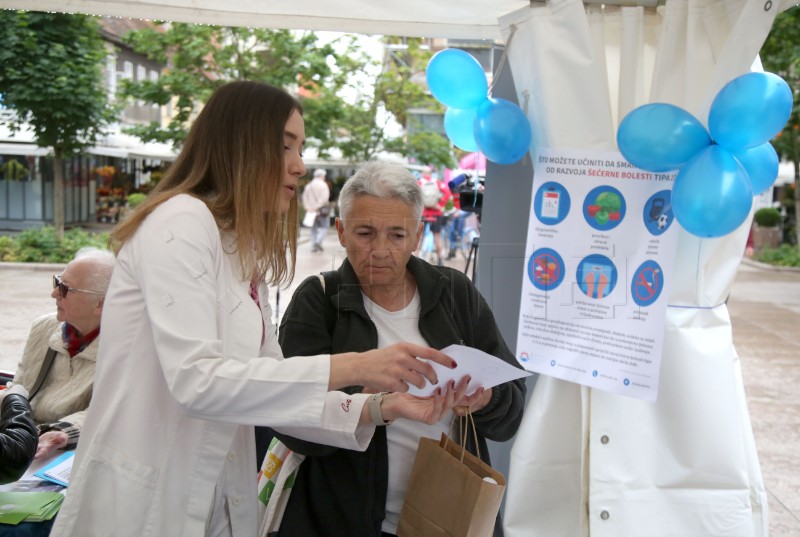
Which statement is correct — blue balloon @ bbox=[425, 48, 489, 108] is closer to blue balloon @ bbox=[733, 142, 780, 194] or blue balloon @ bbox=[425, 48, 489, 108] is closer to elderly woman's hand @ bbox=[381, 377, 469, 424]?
blue balloon @ bbox=[733, 142, 780, 194]

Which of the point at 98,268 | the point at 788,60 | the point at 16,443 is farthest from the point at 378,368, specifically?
the point at 788,60

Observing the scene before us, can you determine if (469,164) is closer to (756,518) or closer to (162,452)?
(756,518)

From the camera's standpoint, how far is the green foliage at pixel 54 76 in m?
13.6

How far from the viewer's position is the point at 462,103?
11.3ft

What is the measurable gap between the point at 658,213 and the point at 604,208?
193 millimetres

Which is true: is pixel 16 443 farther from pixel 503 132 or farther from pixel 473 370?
pixel 503 132

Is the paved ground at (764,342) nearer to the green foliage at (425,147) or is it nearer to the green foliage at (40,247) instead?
the green foliage at (40,247)

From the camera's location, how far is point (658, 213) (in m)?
2.87

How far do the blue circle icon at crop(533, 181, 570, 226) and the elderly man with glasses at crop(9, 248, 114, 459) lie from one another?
1.71m

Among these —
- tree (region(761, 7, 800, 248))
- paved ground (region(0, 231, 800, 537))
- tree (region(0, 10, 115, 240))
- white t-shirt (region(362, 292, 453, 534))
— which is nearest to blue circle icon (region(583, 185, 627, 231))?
paved ground (region(0, 231, 800, 537))

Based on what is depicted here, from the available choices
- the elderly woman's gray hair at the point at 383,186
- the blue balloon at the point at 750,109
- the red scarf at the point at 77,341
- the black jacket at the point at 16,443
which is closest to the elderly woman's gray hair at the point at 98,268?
the red scarf at the point at 77,341

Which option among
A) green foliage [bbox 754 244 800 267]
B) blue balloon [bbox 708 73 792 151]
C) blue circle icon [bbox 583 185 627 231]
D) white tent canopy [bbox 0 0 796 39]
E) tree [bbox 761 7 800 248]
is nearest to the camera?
blue balloon [bbox 708 73 792 151]

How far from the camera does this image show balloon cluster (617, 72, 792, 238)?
8.25 ft

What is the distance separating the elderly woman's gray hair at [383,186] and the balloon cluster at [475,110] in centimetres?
101
